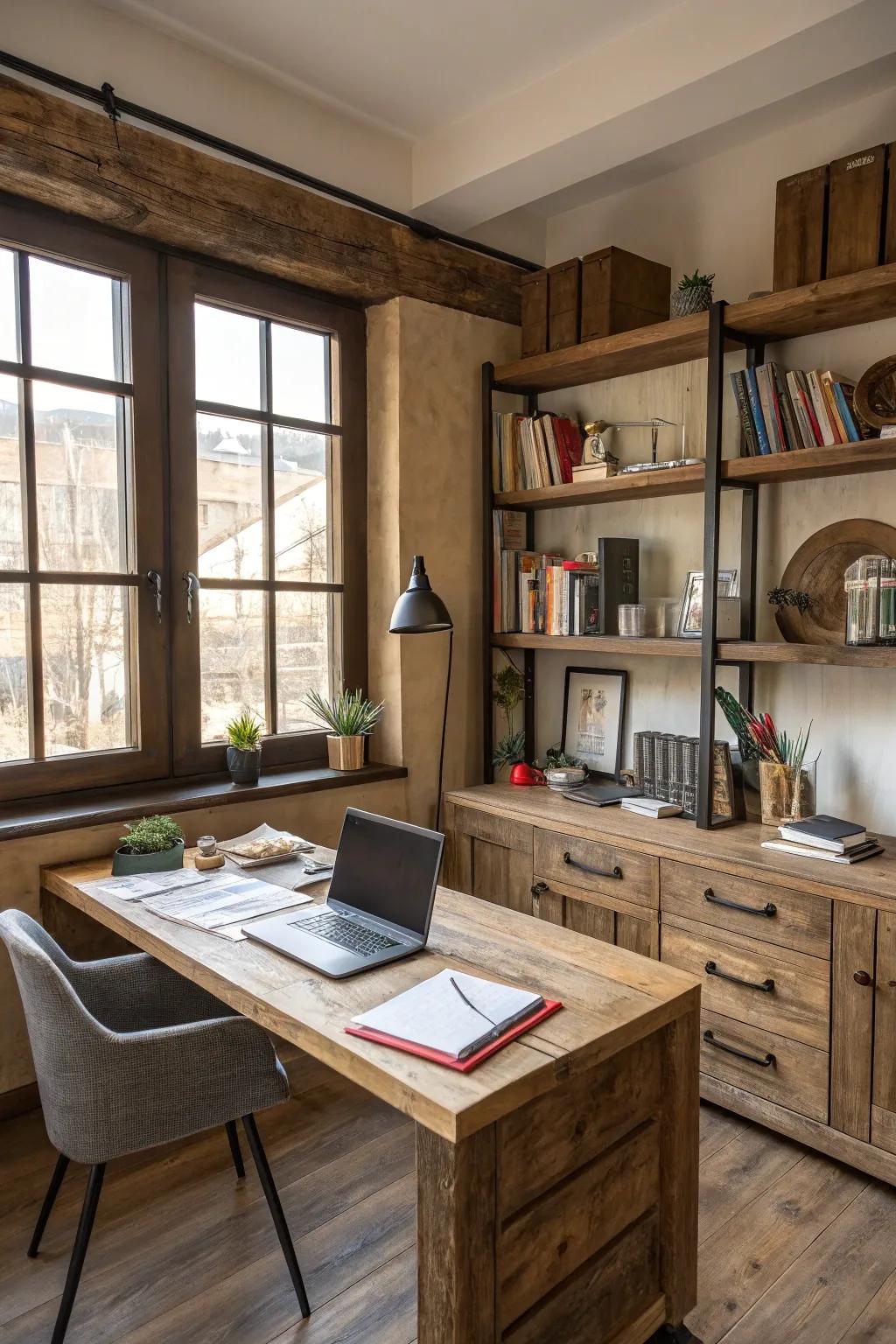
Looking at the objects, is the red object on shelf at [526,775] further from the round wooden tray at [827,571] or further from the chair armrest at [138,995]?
the chair armrest at [138,995]

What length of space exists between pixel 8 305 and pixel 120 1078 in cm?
209

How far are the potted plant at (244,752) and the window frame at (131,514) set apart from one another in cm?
20

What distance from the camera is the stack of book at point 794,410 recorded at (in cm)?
260

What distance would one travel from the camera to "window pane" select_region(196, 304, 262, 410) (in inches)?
117

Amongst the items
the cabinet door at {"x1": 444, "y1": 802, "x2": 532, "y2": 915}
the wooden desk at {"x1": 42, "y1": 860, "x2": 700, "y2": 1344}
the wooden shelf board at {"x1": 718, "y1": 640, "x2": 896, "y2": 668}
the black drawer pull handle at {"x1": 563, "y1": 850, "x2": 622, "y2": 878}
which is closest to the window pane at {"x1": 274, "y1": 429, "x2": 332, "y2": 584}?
the cabinet door at {"x1": 444, "y1": 802, "x2": 532, "y2": 915}

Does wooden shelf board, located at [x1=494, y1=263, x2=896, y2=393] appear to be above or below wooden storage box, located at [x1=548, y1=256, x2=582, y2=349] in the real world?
below

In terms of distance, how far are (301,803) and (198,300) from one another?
167 cm

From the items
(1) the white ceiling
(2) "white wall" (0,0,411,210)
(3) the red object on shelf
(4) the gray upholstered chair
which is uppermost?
(1) the white ceiling

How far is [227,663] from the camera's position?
9.98 ft

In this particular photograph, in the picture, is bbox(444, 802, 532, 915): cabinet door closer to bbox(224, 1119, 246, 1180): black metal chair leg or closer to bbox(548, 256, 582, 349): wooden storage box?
bbox(224, 1119, 246, 1180): black metal chair leg

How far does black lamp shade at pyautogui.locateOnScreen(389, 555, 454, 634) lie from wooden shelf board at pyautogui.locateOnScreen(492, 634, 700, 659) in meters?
0.75

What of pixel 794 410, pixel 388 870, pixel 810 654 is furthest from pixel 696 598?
pixel 388 870

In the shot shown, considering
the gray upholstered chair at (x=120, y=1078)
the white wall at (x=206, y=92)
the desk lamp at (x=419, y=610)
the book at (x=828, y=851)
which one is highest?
the white wall at (x=206, y=92)

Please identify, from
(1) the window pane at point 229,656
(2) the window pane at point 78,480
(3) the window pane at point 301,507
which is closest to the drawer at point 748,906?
(1) the window pane at point 229,656
